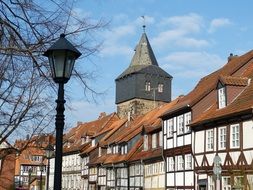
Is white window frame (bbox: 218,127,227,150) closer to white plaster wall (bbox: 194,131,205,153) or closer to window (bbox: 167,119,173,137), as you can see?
white plaster wall (bbox: 194,131,205,153)

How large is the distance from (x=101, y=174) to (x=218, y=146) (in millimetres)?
32690

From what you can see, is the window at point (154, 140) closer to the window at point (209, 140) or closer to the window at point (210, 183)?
the window at point (209, 140)

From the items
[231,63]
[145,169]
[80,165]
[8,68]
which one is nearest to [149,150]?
[145,169]

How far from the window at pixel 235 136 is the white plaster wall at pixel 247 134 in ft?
2.33

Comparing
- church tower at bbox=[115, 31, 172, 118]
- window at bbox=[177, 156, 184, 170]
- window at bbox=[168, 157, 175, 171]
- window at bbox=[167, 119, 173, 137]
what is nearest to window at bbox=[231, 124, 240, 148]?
window at bbox=[177, 156, 184, 170]

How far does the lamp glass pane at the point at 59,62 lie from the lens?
848 centimetres

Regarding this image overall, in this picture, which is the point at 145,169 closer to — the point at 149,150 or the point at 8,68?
the point at 149,150

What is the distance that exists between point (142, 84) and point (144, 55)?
243 inches

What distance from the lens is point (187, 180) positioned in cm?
3641

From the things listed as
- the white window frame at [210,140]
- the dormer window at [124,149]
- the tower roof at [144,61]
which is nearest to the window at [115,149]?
the dormer window at [124,149]

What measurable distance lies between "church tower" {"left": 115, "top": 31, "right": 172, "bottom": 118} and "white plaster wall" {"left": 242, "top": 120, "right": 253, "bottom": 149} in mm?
61466

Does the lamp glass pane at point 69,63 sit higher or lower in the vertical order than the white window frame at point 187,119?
lower

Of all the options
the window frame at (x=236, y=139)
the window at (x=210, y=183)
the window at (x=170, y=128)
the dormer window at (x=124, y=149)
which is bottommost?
the window at (x=210, y=183)

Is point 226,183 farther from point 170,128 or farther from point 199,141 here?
point 170,128
